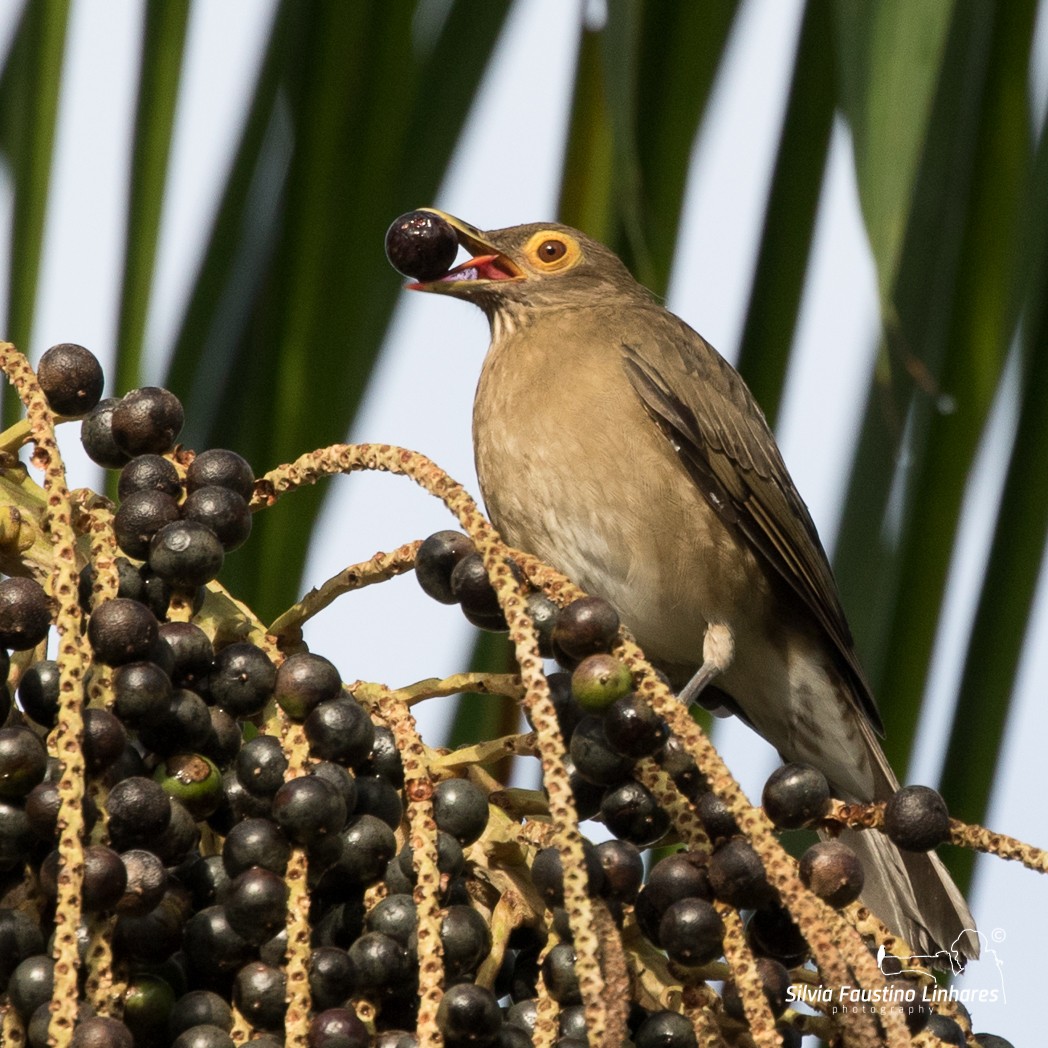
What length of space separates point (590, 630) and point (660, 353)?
237cm

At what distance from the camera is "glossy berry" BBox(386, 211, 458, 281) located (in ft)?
9.38

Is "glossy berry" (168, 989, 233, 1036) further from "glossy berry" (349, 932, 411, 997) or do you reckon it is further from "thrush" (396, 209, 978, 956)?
"thrush" (396, 209, 978, 956)

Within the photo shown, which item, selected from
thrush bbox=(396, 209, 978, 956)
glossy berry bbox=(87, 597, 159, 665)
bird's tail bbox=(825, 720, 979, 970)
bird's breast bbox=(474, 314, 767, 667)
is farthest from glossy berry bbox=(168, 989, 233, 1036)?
bird's breast bbox=(474, 314, 767, 667)

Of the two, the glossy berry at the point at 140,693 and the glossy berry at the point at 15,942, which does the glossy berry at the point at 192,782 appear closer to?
the glossy berry at the point at 140,693

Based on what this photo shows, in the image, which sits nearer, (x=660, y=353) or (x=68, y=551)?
(x=68, y=551)

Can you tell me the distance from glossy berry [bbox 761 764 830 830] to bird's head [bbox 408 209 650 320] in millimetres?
2545

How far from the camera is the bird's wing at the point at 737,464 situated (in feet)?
12.6

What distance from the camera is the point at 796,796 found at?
5.98ft

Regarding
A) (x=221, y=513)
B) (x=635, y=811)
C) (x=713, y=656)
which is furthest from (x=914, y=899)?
(x=221, y=513)

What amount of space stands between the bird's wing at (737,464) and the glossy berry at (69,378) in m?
2.07

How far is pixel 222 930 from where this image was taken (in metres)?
1.58

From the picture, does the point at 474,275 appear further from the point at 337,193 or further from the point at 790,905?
the point at 790,905

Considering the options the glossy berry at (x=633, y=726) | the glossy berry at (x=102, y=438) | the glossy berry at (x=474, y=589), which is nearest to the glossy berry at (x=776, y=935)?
the glossy berry at (x=633, y=726)

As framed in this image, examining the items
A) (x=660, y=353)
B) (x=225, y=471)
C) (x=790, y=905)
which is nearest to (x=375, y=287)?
(x=225, y=471)
